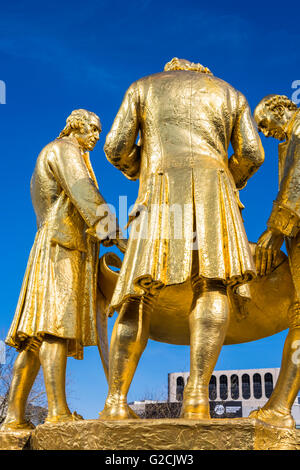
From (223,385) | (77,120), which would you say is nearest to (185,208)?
(77,120)

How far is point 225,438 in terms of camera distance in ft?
11.6

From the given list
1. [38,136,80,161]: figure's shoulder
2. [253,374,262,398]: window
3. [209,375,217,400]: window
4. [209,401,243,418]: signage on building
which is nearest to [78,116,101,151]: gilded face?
[38,136,80,161]: figure's shoulder

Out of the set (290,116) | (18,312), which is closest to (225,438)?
(18,312)

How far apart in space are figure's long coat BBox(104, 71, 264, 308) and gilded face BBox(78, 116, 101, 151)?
94cm

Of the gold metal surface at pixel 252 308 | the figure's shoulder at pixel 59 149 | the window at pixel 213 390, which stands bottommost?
the gold metal surface at pixel 252 308

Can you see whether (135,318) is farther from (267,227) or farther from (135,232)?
(267,227)

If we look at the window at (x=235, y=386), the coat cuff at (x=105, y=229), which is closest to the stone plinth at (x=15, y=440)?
the coat cuff at (x=105, y=229)

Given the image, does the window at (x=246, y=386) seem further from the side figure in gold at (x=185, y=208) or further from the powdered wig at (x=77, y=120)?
the side figure in gold at (x=185, y=208)

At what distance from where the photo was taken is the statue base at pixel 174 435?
3.54m

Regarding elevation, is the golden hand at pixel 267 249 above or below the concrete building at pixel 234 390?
below

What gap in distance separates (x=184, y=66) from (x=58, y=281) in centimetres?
225

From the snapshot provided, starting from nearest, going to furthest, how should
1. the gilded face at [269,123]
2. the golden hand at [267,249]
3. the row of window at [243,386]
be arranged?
the golden hand at [267,249] < the gilded face at [269,123] < the row of window at [243,386]

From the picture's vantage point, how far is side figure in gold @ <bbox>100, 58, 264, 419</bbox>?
415cm

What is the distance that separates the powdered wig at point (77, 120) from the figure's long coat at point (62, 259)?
424mm
